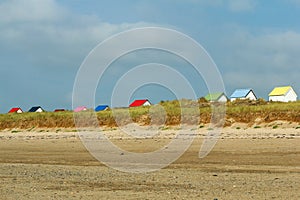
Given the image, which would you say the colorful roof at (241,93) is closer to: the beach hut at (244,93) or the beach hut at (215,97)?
the beach hut at (244,93)

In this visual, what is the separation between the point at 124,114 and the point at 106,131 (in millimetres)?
4615

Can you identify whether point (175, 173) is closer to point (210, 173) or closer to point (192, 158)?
point (210, 173)

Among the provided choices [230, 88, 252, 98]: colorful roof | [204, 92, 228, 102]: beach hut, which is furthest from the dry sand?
[230, 88, 252, 98]: colorful roof

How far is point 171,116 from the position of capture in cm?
4872

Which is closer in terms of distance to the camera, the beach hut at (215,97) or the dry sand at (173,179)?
the dry sand at (173,179)

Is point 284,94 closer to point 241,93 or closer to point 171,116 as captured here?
point 241,93

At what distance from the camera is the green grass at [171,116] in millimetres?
42625

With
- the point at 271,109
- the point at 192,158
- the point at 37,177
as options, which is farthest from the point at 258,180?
the point at 271,109

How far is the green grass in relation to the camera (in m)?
42.6

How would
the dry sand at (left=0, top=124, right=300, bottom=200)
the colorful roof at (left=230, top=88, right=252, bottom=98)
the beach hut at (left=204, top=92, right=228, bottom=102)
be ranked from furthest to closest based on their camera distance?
1. the colorful roof at (left=230, top=88, right=252, bottom=98)
2. the beach hut at (left=204, top=92, right=228, bottom=102)
3. the dry sand at (left=0, top=124, right=300, bottom=200)

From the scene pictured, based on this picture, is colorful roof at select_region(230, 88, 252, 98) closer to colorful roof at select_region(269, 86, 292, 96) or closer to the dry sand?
colorful roof at select_region(269, 86, 292, 96)

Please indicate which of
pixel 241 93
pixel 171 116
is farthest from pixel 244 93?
pixel 171 116

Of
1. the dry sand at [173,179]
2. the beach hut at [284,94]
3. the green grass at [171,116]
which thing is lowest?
the dry sand at [173,179]

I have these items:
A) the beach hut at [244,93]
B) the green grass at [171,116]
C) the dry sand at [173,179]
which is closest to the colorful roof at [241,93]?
the beach hut at [244,93]
